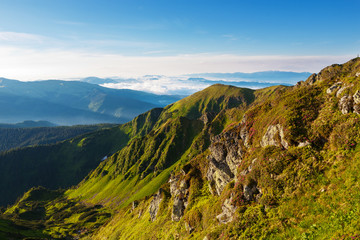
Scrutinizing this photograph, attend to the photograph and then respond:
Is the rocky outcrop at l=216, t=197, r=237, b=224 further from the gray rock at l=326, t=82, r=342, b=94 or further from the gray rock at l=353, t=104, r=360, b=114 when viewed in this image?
the gray rock at l=326, t=82, r=342, b=94

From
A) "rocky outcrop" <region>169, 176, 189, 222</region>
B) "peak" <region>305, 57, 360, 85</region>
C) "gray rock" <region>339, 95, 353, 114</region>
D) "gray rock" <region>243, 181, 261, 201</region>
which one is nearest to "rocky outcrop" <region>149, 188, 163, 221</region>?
"rocky outcrop" <region>169, 176, 189, 222</region>

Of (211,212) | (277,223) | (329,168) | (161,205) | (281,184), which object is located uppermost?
(329,168)

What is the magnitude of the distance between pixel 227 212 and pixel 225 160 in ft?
66.6

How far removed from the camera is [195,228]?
4759cm

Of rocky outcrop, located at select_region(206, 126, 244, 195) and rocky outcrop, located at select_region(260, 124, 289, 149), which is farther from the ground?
rocky outcrop, located at select_region(260, 124, 289, 149)

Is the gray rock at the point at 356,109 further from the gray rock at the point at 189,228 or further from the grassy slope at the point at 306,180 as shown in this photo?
the gray rock at the point at 189,228

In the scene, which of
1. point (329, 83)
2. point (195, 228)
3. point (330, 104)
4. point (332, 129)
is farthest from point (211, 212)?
point (329, 83)

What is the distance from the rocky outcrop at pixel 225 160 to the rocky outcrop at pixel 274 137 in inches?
396

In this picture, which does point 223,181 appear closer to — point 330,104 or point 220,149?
point 220,149

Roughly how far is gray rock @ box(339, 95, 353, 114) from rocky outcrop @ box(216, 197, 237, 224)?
1069 inches

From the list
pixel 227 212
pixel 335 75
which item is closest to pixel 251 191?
pixel 227 212

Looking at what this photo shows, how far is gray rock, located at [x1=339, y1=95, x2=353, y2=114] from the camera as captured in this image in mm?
33175

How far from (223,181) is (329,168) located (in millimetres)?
28891

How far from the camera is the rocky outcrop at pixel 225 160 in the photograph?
175 ft
